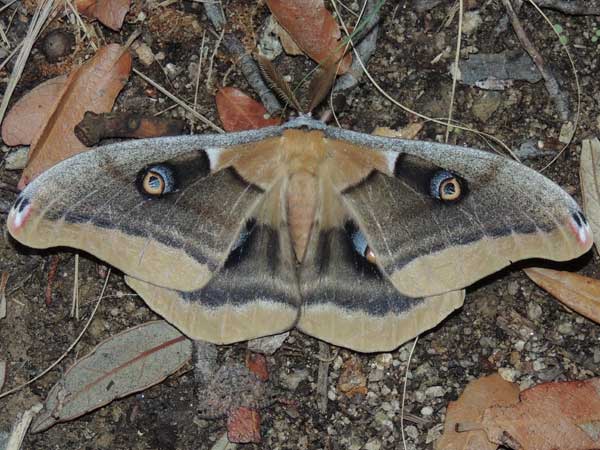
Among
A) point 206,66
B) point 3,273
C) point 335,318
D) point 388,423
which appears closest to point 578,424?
point 388,423

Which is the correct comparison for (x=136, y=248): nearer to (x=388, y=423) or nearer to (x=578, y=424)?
(x=388, y=423)

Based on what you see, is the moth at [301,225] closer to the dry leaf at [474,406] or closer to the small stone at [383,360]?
the small stone at [383,360]

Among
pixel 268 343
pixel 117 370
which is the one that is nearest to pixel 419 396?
pixel 268 343

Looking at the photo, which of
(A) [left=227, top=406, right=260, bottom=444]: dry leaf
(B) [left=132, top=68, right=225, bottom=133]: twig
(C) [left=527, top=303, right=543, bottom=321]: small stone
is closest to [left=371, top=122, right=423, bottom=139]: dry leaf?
(B) [left=132, top=68, right=225, bottom=133]: twig

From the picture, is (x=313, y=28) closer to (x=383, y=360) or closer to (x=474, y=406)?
(x=383, y=360)

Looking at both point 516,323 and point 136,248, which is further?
point 516,323

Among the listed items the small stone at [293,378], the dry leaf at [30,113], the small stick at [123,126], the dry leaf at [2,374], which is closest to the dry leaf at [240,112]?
the small stick at [123,126]
